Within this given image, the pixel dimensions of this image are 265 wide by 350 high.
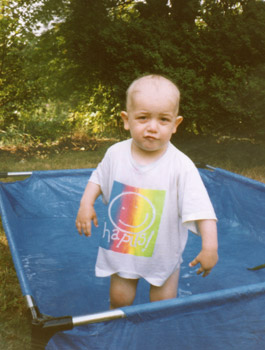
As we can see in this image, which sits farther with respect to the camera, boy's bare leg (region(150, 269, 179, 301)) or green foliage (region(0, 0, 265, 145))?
green foliage (region(0, 0, 265, 145))

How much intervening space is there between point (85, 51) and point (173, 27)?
115 cm

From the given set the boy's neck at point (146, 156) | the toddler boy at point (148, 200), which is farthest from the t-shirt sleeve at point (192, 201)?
the boy's neck at point (146, 156)

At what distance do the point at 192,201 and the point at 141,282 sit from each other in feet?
3.09

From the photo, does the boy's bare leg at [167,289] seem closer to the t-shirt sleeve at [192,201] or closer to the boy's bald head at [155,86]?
the t-shirt sleeve at [192,201]

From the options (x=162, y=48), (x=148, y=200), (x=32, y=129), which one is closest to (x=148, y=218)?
(x=148, y=200)

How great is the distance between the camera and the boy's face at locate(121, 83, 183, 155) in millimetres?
1359

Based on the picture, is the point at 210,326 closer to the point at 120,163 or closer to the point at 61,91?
the point at 120,163

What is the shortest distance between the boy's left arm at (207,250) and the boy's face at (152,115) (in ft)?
1.13

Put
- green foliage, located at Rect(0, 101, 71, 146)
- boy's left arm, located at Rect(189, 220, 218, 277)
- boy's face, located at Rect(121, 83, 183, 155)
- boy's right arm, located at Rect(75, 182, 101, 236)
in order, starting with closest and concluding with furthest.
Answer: boy's left arm, located at Rect(189, 220, 218, 277)
boy's face, located at Rect(121, 83, 183, 155)
boy's right arm, located at Rect(75, 182, 101, 236)
green foliage, located at Rect(0, 101, 71, 146)

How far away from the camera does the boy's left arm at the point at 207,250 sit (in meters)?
1.24

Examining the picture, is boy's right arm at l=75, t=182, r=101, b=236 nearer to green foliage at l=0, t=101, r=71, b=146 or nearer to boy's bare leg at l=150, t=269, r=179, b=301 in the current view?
boy's bare leg at l=150, t=269, r=179, b=301

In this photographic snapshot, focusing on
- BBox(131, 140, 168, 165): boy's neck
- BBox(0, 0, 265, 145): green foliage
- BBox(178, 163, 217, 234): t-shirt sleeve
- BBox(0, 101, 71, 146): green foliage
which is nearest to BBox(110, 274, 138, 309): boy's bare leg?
BBox(178, 163, 217, 234): t-shirt sleeve

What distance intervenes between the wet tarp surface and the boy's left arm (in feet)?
0.30

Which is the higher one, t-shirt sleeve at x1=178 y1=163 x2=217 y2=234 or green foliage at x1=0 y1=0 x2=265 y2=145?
green foliage at x1=0 y1=0 x2=265 y2=145
